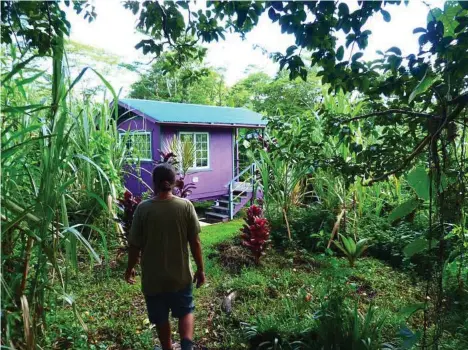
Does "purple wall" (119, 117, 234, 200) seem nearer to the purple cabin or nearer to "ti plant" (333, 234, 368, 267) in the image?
the purple cabin

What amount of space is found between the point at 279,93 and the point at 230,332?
15.7 metres

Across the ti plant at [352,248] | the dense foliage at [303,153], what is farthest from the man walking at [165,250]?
the ti plant at [352,248]

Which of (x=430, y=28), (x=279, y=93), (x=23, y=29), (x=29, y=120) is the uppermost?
(x=279, y=93)

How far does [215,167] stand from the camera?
10672 millimetres

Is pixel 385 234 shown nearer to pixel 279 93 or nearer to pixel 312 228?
pixel 312 228

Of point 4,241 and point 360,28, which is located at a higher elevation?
point 360,28

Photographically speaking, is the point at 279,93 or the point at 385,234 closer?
the point at 385,234

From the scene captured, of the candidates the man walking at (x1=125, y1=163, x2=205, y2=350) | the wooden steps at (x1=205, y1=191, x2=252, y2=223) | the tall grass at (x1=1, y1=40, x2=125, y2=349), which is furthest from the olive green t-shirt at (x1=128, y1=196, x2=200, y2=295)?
the wooden steps at (x1=205, y1=191, x2=252, y2=223)

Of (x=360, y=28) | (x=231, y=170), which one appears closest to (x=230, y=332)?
(x=360, y=28)

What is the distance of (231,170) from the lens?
11320 millimetres

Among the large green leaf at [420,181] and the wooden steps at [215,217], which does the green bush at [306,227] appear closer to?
the wooden steps at [215,217]

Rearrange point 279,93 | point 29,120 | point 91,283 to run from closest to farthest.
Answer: point 29,120
point 91,283
point 279,93

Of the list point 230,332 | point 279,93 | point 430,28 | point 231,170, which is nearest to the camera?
point 430,28

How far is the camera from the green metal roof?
9250 millimetres
